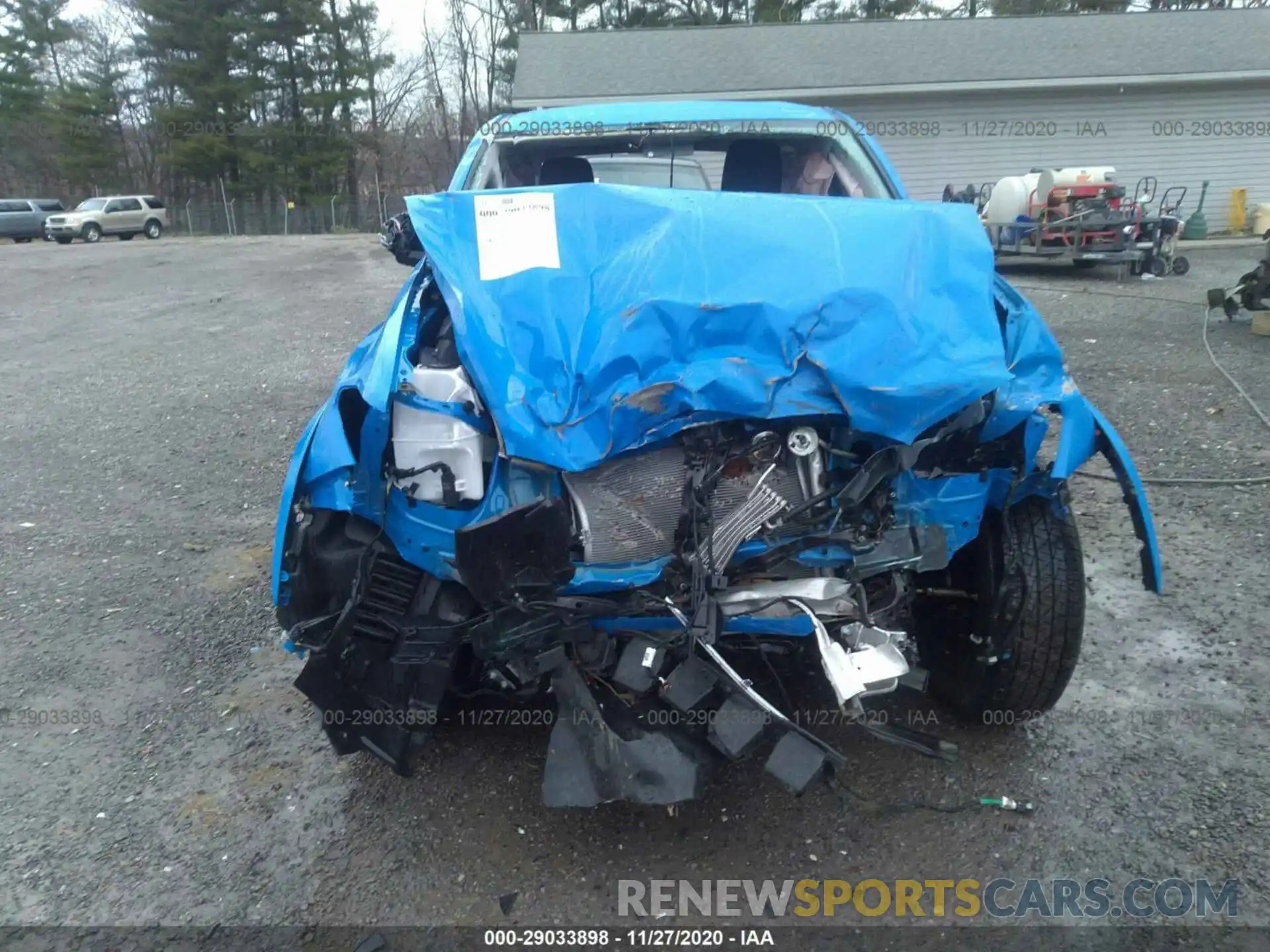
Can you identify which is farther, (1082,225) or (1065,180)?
(1065,180)

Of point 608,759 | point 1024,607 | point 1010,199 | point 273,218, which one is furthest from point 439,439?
point 273,218

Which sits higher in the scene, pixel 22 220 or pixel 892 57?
pixel 892 57

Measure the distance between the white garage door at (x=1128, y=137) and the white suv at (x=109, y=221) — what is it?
24.2 m

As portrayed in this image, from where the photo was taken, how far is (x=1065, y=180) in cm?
1284

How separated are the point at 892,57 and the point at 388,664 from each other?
1873 cm

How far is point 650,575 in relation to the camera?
237 cm

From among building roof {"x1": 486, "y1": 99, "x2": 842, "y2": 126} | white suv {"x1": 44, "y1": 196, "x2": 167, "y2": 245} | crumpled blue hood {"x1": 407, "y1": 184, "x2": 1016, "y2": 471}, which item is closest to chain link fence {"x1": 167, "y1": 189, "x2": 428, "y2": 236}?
white suv {"x1": 44, "y1": 196, "x2": 167, "y2": 245}

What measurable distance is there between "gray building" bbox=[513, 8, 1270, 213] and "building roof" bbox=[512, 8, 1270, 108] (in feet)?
0.14

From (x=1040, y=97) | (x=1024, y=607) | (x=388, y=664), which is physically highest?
(x=1040, y=97)

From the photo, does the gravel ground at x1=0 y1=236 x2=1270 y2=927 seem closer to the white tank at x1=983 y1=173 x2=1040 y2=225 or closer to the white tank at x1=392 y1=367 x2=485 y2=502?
the white tank at x1=392 y1=367 x2=485 y2=502

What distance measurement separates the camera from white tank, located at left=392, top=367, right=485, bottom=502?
2416 millimetres

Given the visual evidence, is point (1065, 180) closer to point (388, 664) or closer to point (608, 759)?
point (608, 759)

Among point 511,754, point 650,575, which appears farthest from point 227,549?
point 650,575
